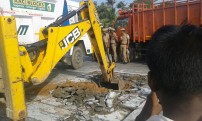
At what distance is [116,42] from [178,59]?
38.1 ft

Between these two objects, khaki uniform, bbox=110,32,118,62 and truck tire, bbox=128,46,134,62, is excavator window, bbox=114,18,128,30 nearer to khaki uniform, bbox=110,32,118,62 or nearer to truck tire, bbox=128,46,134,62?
khaki uniform, bbox=110,32,118,62

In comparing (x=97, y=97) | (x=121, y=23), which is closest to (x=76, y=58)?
(x=121, y=23)

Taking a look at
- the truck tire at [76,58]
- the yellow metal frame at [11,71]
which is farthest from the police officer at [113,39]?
the yellow metal frame at [11,71]

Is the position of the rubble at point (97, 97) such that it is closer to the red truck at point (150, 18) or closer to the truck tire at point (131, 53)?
the red truck at point (150, 18)

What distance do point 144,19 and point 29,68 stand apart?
7835 millimetres

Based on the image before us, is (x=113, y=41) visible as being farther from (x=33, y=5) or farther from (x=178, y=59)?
(x=178, y=59)

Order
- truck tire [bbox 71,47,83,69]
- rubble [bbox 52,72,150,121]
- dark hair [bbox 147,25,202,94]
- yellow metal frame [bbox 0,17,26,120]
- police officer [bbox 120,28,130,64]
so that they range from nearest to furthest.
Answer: dark hair [bbox 147,25,202,94]
yellow metal frame [bbox 0,17,26,120]
rubble [bbox 52,72,150,121]
truck tire [bbox 71,47,83,69]
police officer [bbox 120,28,130,64]

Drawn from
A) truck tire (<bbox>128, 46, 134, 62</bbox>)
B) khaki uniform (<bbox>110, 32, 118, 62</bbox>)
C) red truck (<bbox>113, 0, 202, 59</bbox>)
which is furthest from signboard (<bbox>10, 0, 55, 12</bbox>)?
truck tire (<bbox>128, 46, 134, 62</bbox>)

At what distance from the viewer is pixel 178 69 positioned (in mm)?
965

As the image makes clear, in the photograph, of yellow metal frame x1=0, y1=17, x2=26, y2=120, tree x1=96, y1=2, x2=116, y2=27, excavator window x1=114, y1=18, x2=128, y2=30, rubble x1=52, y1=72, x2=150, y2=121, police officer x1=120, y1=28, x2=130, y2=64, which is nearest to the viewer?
yellow metal frame x1=0, y1=17, x2=26, y2=120

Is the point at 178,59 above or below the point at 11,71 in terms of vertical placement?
above

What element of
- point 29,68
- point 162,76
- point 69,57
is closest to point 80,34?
point 29,68

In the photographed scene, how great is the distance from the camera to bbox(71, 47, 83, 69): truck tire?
32.0 feet

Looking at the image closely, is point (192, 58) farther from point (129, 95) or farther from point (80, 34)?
point (129, 95)
